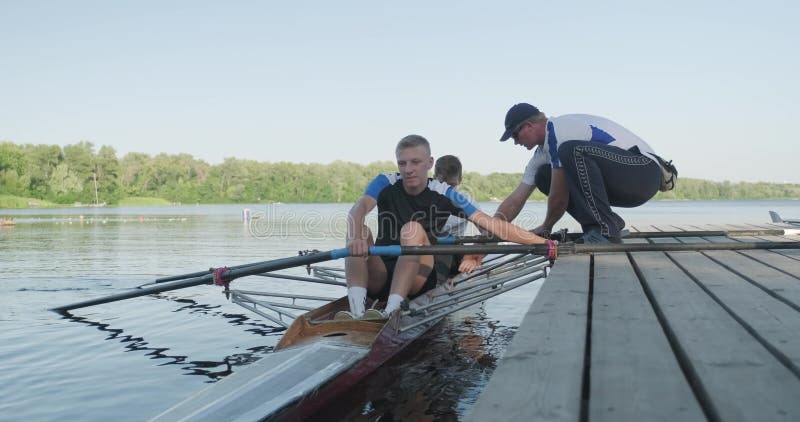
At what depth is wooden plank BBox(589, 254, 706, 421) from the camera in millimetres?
1676

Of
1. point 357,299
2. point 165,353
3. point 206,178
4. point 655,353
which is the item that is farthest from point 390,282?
point 206,178

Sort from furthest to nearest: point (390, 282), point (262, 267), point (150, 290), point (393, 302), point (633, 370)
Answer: point (150, 290) < point (390, 282) < point (262, 267) < point (393, 302) < point (633, 370)

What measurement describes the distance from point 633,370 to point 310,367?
2.39 meters

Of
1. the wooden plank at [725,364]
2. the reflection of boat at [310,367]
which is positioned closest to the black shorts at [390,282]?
the reflection of boat at [310,367]

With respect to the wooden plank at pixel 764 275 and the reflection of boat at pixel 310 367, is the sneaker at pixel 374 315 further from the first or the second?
the wooden plank at pixel 764 275

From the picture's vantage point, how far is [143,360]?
6203 millimetres

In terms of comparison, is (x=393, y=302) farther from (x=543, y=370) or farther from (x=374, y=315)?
(x=543, y=370)

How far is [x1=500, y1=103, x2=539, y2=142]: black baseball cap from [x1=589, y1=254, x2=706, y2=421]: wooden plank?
301cm

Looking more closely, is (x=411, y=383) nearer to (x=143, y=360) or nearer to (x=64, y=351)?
(x=143, y=360)

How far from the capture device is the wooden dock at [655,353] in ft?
5.55

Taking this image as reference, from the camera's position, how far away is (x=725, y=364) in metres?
2.06

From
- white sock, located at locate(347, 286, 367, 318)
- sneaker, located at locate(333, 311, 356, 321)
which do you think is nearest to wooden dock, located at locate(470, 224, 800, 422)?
sneaker, located at locate(333, 311, 356, 321)

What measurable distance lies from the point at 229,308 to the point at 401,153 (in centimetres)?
475

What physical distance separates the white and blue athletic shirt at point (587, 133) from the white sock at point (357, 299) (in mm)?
2189
